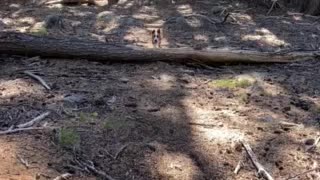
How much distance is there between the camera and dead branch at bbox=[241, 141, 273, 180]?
10.7ft

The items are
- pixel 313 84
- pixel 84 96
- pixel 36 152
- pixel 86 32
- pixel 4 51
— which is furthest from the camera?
pixel 86 32

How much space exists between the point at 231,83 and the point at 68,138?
207 cm

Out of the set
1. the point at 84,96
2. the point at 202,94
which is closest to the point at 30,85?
the point at 84,96

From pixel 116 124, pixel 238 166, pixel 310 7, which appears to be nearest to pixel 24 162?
pixel 116 124

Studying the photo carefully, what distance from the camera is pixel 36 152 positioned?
132 inches

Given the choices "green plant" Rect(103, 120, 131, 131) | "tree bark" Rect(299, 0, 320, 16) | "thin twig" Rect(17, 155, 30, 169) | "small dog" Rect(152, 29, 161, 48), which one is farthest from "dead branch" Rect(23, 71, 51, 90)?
"tree bark" Rect(299, 0, 320, 16)

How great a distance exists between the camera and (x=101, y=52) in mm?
5477

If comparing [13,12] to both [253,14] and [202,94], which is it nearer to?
[253,14]

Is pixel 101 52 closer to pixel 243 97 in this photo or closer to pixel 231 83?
pixel 231 83

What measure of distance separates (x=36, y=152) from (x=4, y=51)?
2.45 meters

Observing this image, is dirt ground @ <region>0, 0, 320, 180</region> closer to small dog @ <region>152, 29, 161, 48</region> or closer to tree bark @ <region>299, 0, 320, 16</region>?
small dog @ <region>152, 29, 161, 48</region>

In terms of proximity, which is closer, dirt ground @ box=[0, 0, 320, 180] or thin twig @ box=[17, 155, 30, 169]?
thin twig @ box=[17, 155, 30, 169]


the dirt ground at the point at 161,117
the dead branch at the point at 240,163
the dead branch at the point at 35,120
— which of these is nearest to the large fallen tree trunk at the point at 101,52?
the dirt ground at the point at 161,117

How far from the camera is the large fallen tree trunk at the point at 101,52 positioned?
5.47m
